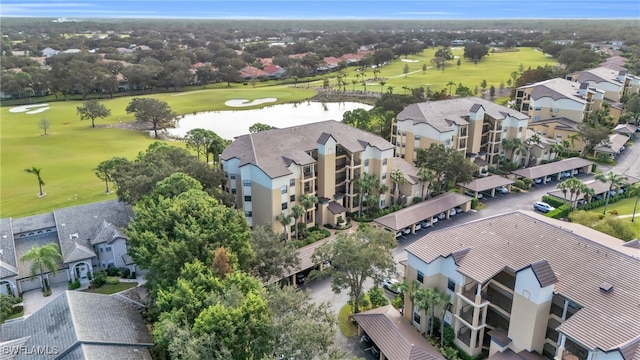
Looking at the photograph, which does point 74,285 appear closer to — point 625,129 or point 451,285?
point 451,285

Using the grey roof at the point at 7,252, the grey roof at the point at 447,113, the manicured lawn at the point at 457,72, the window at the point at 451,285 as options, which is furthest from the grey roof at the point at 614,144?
the grey roof at the point at 7,252

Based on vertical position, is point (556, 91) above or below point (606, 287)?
above

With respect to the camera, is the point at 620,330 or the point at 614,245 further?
the point at 614,245

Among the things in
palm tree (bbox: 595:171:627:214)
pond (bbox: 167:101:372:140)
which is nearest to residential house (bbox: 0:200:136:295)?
pond (bbox: 167:101:372:140)

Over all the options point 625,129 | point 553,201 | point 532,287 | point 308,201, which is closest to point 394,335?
point 532,287

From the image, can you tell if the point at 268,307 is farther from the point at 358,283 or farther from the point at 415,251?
the point at 415,251

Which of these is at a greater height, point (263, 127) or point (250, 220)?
point (263, 127)

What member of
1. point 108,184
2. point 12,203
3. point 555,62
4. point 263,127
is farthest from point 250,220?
Answer: point 555,62
